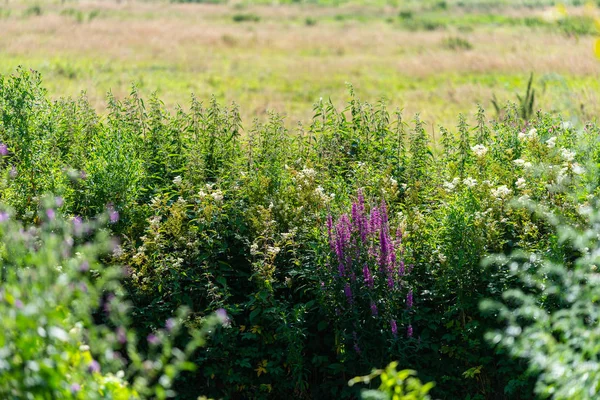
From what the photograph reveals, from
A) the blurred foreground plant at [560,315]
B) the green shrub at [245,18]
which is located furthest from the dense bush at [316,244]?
the green shrub at [245,18]

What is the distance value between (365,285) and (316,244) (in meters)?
0.39

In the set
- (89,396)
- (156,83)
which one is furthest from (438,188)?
(156,83)

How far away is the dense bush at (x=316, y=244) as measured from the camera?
15.8 ft

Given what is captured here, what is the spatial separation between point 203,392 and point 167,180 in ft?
5.39

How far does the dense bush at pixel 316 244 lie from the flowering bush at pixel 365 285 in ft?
0.04

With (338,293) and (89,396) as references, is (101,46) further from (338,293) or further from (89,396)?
(89,396)

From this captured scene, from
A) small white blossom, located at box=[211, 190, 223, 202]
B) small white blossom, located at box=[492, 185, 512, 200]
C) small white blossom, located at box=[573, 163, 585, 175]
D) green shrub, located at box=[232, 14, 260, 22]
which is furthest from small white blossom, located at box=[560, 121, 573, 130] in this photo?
green shrub, located at box=[232, 14, 260, 22]

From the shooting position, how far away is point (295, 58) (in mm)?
21594

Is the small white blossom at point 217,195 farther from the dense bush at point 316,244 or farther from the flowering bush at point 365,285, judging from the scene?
the flowering bush at point 365,285

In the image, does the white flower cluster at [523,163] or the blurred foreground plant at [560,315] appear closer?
the blurred foreground plant at [560,315]

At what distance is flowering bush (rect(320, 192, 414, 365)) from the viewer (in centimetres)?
472

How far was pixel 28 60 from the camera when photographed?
17.1 m

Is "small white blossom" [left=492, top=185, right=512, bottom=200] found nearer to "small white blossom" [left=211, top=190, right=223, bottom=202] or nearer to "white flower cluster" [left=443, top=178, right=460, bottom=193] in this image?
"white flower cluster" [left=443, top=178, right=460, bottom=193]

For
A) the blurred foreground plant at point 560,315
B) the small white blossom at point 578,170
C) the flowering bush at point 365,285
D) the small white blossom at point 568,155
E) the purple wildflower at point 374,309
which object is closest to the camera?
the blurred foreground plant at point 560,315
